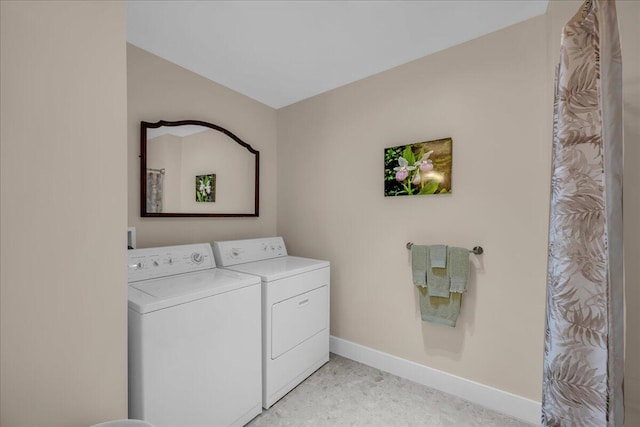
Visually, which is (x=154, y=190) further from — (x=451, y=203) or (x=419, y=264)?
(x=451, y=203)

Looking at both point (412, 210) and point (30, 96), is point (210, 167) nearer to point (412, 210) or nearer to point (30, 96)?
point (30, 96)

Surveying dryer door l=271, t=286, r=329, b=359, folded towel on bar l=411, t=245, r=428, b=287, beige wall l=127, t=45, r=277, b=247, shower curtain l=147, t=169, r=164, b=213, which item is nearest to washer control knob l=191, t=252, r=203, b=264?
beige wall l=127, t=45, r=277, b=247

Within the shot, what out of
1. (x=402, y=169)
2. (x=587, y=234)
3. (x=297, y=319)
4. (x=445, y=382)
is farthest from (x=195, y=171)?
(x=445, y=382)

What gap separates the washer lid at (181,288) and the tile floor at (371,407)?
849mm

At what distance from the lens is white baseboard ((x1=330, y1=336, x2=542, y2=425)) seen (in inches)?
63.6

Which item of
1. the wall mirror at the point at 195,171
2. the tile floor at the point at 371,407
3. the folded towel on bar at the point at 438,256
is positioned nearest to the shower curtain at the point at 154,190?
the wall mirror at the point at 195,171

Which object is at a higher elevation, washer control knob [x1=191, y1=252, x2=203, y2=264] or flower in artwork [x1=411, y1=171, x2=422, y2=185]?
flower in artwork [x1=411, y1=171, x2=422, y2=185]

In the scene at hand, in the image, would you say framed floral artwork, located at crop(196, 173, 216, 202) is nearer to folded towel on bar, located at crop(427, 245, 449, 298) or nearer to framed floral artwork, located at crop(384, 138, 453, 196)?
framed floral artwork, located at crop(384, 138, 453, 196)

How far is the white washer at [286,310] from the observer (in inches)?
68.3

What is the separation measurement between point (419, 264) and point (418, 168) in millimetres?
667

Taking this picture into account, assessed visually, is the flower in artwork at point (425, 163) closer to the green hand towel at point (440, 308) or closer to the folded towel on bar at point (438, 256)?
the folded towel on bar at point (438, 256)

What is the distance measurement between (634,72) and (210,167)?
7.62 feet

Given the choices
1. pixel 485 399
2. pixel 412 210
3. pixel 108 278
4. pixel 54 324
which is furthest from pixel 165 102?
pixel 485 399

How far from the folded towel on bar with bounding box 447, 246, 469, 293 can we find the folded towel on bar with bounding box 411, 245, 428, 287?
16 cm
